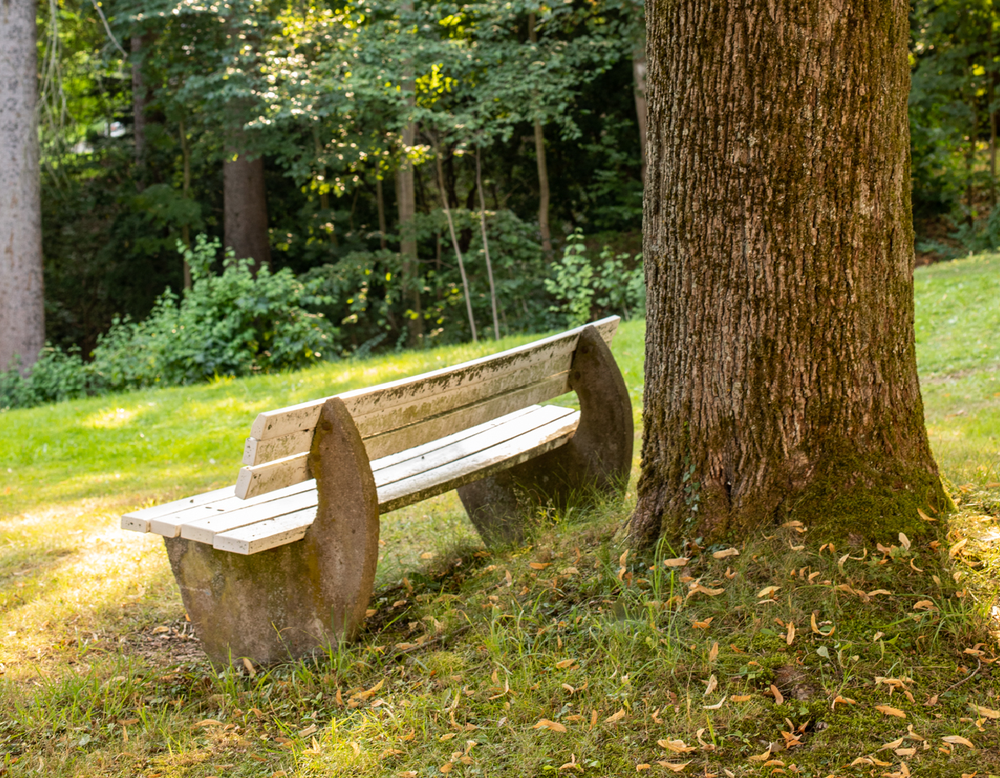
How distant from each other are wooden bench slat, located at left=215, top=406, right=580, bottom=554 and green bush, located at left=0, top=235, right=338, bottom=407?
27.5 ft

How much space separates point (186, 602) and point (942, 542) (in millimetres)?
2699

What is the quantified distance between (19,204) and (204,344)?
383 centimetres

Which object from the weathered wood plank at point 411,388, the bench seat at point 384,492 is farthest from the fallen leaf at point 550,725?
the weathered wood plank at point 411,388

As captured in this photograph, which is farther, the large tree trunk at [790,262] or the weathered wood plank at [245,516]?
the weathered wood plank at [245,516]

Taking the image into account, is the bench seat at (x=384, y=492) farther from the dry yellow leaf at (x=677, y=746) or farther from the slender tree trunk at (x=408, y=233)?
the slender tree trunk at (x=408, y=233)

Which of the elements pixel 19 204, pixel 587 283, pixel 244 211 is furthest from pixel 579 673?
pixel 244 211

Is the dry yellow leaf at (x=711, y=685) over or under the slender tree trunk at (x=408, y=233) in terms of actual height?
under

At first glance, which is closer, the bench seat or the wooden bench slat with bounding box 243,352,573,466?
the wooden bench slat with bounding box 243,352,573,466

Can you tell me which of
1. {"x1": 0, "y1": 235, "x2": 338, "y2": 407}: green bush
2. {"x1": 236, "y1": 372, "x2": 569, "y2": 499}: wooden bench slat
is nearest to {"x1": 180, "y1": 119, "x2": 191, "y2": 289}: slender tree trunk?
{"x1": 0, "y1": 235, "x2": 338, "y2": 407}: green bush

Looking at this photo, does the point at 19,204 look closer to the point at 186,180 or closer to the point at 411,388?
the point at 186,180

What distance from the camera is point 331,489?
297 cm

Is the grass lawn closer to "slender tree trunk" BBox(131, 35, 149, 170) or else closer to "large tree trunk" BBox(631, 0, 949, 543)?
"large tree trunk" BBox(631, 0, 949, 543)

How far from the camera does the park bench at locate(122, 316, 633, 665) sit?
113 inches

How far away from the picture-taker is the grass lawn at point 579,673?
2.28m
